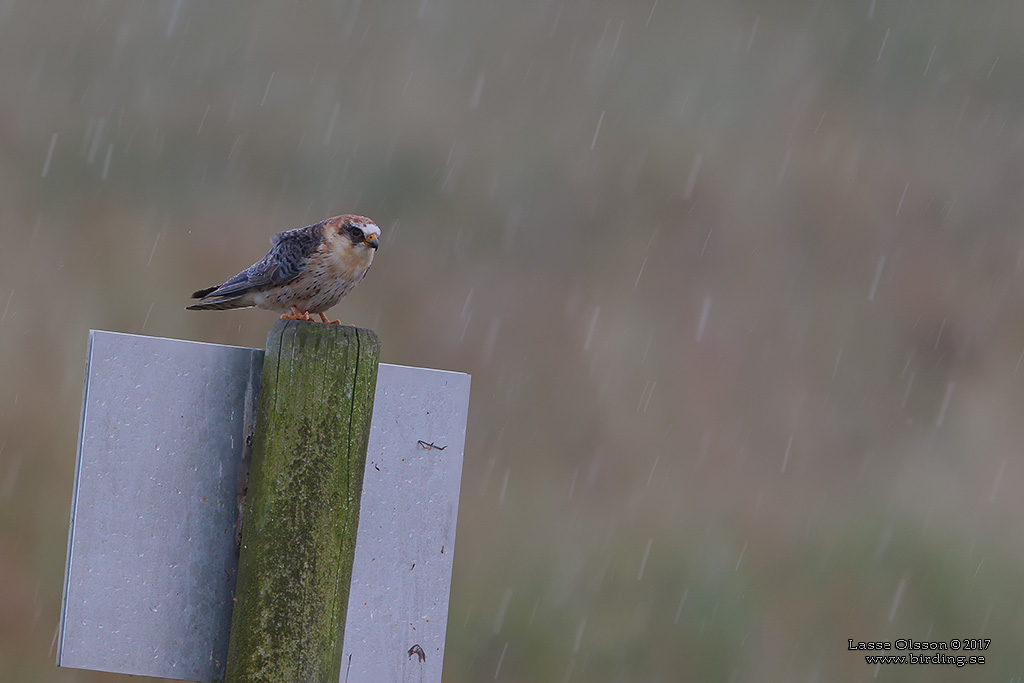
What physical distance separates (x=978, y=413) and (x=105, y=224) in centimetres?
835

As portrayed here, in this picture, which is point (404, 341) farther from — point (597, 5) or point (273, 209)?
point (597, 5)

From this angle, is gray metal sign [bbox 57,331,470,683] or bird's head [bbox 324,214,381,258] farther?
bird's head [bbox 324,214,381,258]

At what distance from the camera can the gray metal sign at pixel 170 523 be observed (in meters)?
2.06

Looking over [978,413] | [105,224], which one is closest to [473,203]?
[105,224]

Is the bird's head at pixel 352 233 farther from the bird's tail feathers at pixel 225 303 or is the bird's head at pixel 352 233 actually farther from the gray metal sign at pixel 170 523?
the gray metal sign at pixel 170 523

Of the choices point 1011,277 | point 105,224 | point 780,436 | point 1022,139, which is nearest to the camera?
point 105,224

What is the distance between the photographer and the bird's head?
4.06m

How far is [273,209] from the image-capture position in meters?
9.84

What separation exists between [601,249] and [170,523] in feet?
29.4

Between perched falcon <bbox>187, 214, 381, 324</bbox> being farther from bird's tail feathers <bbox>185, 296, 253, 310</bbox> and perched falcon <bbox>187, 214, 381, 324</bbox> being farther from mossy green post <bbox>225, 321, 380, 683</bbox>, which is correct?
mossy green post <bbox>225, 321, 380, 683</bbox>

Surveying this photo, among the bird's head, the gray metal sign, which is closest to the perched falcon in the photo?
the bird's head

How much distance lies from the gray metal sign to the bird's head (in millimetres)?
1802

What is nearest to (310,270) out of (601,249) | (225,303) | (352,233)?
(352,233)

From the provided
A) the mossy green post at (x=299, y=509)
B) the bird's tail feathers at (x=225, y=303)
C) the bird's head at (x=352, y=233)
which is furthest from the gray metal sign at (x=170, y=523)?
the bird's tail feathers at (x=225, y=303)
